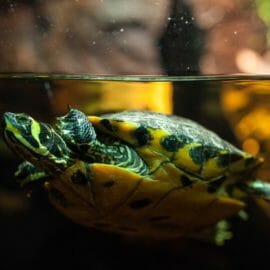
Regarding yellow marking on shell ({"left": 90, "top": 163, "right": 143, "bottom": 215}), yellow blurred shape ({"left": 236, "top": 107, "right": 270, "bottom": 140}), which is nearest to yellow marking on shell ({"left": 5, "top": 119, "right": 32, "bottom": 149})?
yellow marking on shell ({"left": 90, "top": 163, "right": 143, "bottom": 215})

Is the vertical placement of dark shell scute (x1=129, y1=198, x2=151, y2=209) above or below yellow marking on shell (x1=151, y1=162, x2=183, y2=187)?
below

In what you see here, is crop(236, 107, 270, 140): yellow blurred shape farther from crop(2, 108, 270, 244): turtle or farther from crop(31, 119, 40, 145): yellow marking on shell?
crop(31, 119, 40, 145): yellow marking on shell

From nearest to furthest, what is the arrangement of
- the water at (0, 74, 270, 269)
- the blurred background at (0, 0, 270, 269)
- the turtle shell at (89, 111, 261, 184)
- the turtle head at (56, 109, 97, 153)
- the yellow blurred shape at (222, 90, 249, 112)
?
the turtle head at (56, 109, 97, 153) < the turtle shell at (89, 111, 261, 184) < the blurred background at (0, 0, 270, 269) < the water at (0, 74, 270, 269) < the yellow blurred shape at (222, 90, 249, 112)

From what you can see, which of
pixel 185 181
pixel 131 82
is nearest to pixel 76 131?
pixel 185 181

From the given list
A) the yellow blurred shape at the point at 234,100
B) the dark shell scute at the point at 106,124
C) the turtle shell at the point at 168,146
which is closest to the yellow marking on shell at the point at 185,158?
the turtle shell at the point at 168,146

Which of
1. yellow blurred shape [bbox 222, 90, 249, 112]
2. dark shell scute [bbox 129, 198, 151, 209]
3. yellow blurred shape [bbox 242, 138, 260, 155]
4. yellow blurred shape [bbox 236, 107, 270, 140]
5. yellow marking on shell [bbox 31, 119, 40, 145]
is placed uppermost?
yellow blurred shape [bbox 222, 90, 249, 112]

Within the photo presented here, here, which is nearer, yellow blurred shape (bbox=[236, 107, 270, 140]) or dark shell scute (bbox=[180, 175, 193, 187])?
dark shell scute (bbox=[180, 175, 193, 187])

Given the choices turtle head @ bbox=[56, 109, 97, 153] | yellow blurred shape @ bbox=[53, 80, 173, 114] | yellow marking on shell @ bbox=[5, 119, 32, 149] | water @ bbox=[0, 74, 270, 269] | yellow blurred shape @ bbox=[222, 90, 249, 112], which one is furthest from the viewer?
yellow blurred shape @ bbox=[222, 90, 249, 112]

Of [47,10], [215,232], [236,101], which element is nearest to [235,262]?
[215,232]

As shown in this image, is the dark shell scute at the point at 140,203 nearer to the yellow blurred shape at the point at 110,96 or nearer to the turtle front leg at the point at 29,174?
the turtle front leg at the point at 29,174
